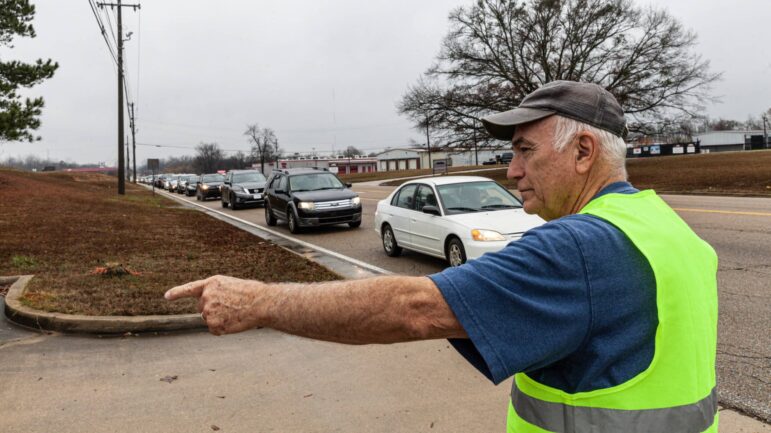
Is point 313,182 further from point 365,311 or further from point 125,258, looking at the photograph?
point 365,311

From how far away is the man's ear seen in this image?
4.74ft

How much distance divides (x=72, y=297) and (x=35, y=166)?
133 m

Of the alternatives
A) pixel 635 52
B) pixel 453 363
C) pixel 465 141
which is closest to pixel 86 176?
pixel 465 141

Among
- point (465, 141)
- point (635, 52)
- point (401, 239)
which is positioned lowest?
point (401, 239)

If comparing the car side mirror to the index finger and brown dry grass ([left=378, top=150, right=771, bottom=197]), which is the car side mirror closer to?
the index finger

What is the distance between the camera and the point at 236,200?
24109 mm

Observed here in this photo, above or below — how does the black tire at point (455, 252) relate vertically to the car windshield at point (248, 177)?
below

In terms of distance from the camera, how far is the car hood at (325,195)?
569 inches

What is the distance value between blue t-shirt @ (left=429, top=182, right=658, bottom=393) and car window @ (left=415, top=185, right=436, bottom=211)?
8287 mm

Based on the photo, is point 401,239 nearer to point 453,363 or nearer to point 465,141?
point 453,363

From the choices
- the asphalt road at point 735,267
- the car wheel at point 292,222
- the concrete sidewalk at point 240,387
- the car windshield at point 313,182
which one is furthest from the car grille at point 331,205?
the concrete sidewalk at point 240,387

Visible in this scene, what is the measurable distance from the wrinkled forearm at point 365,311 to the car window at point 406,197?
28.7 ft

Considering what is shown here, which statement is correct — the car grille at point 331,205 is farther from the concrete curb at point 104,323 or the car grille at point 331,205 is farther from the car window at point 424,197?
the concrete curb at point 104,323

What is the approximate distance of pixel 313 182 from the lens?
1595 centimetres
